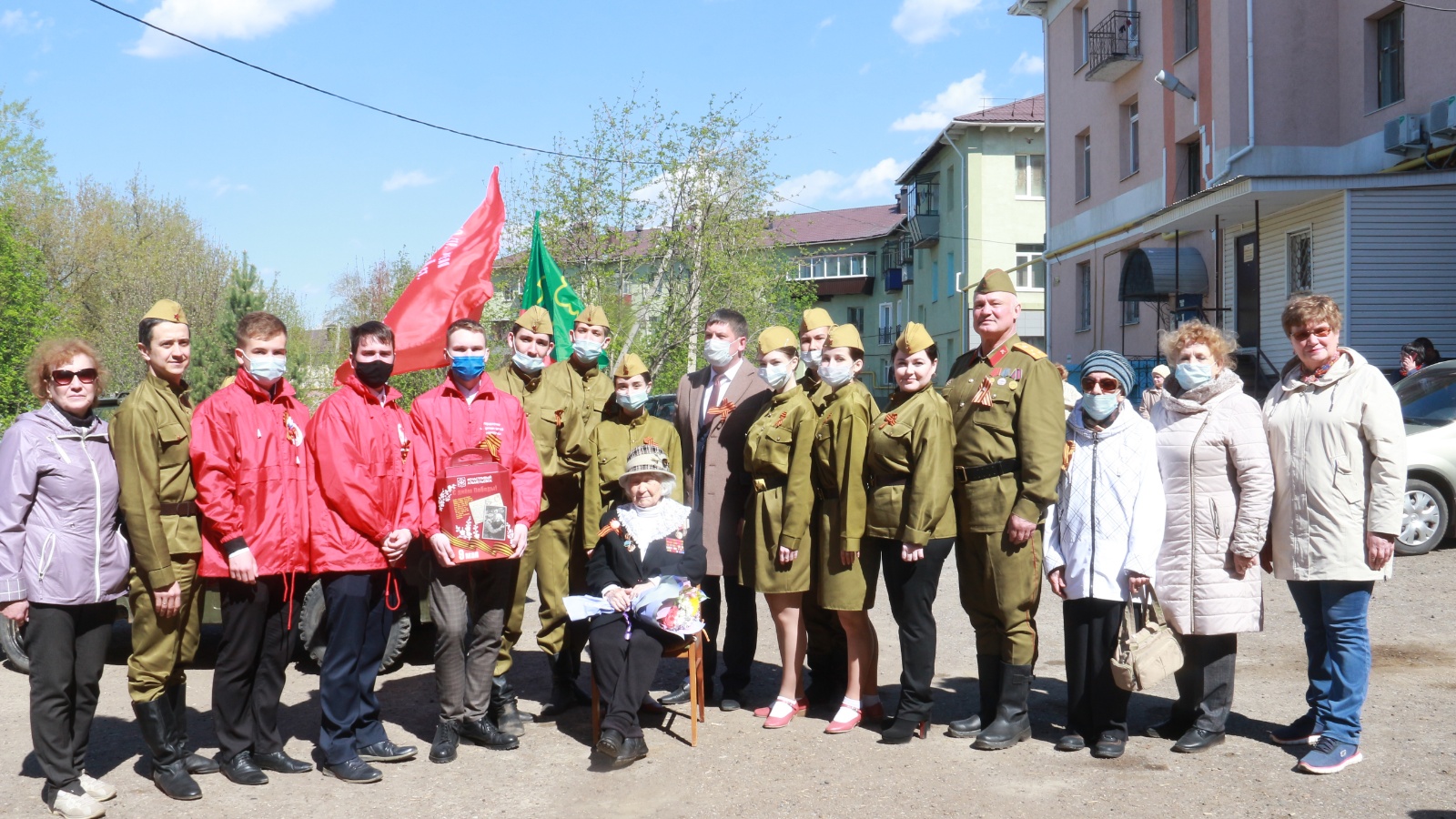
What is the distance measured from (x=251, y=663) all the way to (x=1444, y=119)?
17008 mm

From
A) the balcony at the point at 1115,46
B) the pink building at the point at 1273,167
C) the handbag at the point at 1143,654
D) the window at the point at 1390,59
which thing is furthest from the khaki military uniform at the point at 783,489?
the balcony at the point at 1115,46

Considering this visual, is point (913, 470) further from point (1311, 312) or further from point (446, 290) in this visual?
point (446, 290)

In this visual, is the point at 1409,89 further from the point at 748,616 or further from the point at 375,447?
the point at 375,447

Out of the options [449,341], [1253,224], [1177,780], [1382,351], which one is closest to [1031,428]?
[1177,780]

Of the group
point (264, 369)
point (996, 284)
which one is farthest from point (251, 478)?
point (996, 284)

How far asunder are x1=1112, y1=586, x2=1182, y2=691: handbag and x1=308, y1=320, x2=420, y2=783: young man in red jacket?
3392 mm

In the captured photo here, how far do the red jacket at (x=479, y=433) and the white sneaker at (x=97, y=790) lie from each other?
183 cm

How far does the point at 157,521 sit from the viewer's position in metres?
5.04

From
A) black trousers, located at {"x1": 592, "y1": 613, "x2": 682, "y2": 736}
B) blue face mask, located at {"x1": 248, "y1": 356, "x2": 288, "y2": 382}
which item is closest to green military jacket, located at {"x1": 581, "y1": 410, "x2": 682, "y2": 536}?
black trousers, located at {"x1": 592, "y1": 613, "x2": 682, "y2": 736}

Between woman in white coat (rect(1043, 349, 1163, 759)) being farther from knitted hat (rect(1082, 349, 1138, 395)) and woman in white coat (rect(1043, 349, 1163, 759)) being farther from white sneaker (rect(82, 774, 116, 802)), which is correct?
white sneaker (rect(82, 774, 116, 802))

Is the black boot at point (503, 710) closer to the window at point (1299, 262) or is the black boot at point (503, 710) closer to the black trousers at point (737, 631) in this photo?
the black trousers at point (737, 631)

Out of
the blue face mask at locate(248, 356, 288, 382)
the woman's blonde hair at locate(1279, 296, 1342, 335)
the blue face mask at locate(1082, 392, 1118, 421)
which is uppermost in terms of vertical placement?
the woman's blonde hair at locate(1279, 296, 1342, 335)

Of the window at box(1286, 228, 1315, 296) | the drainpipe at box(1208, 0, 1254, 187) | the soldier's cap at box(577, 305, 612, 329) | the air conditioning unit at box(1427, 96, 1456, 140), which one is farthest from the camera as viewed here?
the drainpipe at box(1208, 0, 1254, 187)

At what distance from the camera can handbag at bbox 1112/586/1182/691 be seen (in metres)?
5.30
